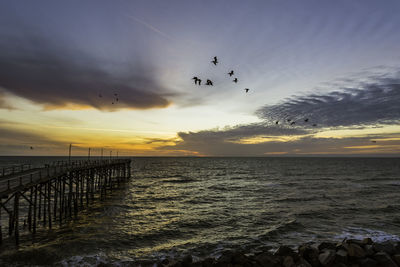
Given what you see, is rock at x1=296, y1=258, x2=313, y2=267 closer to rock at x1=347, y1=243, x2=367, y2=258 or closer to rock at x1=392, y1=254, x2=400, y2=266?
rock at x1=347, y1=243, x2=367, y2=258

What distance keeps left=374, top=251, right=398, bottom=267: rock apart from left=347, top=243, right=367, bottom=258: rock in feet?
1.79

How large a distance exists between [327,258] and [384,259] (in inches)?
108

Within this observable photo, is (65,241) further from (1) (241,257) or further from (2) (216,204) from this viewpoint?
(2) (216,204)

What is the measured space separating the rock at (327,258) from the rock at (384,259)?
2.03m

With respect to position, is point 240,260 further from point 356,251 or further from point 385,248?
point 385,248

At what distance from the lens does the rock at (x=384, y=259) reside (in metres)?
11.8

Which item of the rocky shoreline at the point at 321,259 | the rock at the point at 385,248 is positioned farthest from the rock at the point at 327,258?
the rock at the point at 385,248

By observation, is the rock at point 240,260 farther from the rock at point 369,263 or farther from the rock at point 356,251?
the rock at point 369,263

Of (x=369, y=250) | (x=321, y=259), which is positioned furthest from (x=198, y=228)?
(x=369, y=250)

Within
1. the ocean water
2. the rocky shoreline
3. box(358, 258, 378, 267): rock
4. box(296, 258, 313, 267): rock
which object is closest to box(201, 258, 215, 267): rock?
the rocky shoreline

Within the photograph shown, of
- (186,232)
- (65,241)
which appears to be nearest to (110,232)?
(65,241)

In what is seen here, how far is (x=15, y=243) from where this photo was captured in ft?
54.7

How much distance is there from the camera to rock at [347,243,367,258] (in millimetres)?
12594

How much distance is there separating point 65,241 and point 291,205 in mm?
24664
